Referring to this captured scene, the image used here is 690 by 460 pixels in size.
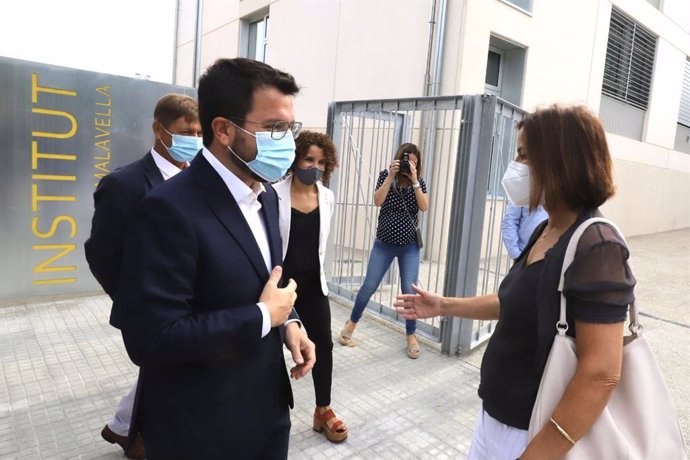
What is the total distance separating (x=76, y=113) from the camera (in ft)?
17.0

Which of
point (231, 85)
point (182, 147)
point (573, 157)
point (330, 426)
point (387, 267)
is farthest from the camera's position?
point (387, 267)

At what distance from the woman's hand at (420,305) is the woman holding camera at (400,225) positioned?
2291 millimetres

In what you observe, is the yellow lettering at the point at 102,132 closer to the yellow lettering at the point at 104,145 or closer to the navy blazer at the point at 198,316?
the yellow lettering at the point at 104,145

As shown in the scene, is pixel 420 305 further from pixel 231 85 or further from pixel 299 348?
pixel 231 85

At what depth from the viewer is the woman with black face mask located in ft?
10.0

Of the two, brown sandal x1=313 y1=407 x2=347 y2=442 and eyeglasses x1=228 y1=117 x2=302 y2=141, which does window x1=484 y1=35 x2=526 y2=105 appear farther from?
eyeglasses x1=228 y1=117 x2=302 y2=141

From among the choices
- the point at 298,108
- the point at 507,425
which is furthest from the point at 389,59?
the point at 507,425

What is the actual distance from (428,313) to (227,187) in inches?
40.7

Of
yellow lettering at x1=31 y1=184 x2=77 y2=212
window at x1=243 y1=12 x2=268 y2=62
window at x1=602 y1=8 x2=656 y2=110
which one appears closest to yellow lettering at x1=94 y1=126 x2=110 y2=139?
yellow lettering at x1=31 y1=184 x2=77 y2=212

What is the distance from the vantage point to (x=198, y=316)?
1.25 metres

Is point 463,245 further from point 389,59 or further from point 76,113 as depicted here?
point 389,59

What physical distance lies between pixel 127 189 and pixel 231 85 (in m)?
1.06

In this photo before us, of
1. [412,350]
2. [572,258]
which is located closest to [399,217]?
[412,350]

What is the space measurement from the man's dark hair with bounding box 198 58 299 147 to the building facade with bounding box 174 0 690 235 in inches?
175
